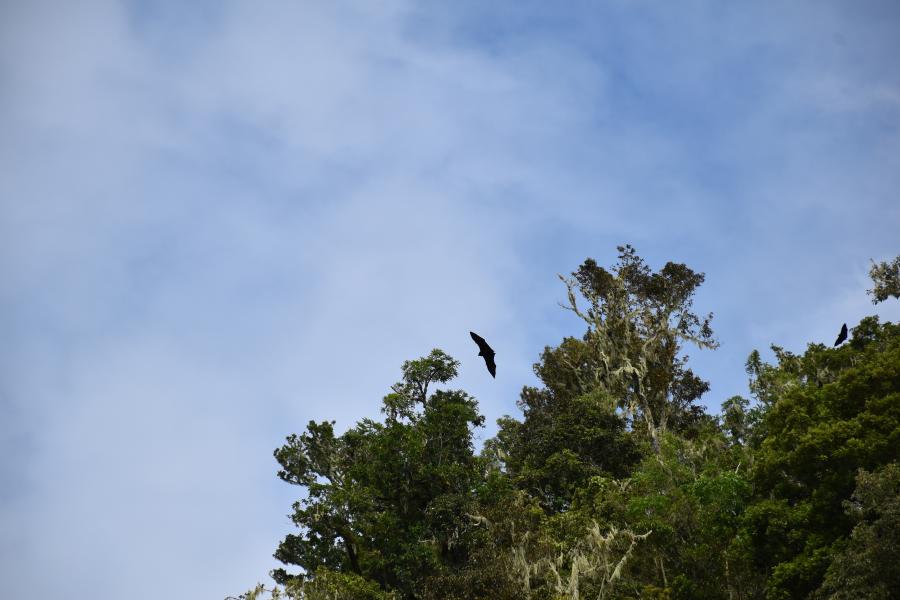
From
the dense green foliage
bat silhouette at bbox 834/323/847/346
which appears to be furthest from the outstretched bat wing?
bat silhouette at bbox 834/323/847/346

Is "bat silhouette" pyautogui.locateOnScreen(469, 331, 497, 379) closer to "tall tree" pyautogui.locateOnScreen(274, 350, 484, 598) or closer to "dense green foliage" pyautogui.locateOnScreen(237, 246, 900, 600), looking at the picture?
"dense green foliage" pyautogui.locateOnScreen(237, 246, 900, 600)

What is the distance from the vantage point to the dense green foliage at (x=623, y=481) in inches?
744

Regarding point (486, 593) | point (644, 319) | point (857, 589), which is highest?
point (644, 319)

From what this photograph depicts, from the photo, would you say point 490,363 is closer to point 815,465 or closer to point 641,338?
point 815,465

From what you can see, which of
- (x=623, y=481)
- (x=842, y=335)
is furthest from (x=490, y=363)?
(x=842, y=335)

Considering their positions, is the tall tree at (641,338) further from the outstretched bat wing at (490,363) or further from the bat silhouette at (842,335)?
the outstretched bat wing at (490,363)

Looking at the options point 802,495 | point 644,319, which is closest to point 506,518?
point 802,495

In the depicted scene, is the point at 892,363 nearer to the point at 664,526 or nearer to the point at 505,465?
the point at 664,526

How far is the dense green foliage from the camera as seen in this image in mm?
18906

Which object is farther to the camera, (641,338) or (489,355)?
(641,338)

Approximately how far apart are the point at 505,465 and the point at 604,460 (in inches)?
206

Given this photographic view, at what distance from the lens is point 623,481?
2677cm

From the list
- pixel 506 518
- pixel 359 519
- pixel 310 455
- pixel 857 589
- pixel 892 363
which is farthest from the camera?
pixel 310 455

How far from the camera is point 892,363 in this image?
19.7 meters
